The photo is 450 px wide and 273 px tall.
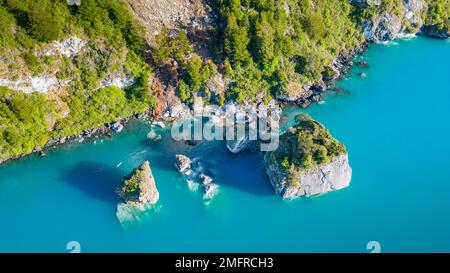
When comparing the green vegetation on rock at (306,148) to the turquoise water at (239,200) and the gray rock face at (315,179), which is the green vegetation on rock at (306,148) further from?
the turquoise water at (239,200)

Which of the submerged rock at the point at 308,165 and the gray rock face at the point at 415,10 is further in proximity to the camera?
the gray rock face at the point at 415,10

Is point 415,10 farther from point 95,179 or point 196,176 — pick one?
point 95,179

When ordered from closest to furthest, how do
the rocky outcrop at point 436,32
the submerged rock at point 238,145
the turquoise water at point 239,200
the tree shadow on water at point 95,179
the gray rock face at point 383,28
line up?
1. the turquoise water at point 239,200
2. the tree shadow on water at point 95,179
3. the submerged rock at point 238,145
4. the gray rock face at point 383,28
5. the rocky outcrop at point 436,32

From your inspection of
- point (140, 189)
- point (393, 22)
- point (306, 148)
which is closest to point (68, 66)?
point (140, 189)

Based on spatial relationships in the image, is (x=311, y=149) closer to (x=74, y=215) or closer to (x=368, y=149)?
(x=368, y=149)

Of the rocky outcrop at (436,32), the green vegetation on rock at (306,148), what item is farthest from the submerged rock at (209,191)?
the rocky outcrop at (436,32)

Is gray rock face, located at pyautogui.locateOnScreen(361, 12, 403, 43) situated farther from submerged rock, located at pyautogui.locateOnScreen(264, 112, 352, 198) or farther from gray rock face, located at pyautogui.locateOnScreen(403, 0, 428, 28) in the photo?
submerged rock, located at pyautogui.locateOnScreen(264, 112, 352, 198)

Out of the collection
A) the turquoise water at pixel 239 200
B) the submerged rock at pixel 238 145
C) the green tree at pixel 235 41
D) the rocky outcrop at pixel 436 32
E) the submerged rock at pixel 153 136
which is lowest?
Answer: the turquoise water at pixel 239 200
